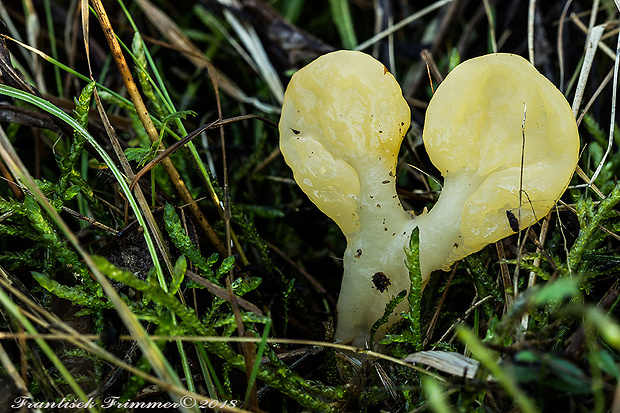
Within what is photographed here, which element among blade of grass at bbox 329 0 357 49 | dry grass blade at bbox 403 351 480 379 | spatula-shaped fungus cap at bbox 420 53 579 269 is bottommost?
dry grass blade at bbox 403 351 480 379

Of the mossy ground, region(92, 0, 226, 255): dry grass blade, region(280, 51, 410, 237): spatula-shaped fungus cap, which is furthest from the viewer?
region(92, 0, 226, 255): dry grass blade

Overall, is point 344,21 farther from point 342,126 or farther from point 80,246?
point 80,246

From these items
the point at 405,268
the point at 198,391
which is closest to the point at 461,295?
the point at 405,268

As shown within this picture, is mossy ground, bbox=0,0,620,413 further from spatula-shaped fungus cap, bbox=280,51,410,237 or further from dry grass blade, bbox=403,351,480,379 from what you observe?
spatula-shaped fungus cap, bbox=280,51,410,237

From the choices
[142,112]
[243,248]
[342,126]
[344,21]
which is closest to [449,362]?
[342,126]

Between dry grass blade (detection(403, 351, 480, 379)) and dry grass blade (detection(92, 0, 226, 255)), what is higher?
dry grass blade (detection(92, 0, 226, 255))

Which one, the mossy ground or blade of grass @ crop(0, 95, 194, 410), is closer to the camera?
blade of grass @ crop(0, 95, 194, 410)

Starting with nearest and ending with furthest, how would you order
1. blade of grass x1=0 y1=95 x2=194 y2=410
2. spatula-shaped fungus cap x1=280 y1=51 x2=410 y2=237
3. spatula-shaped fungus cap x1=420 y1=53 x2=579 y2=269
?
blade of grass x1=0 y1=95 x2=194 y2=410
spatula-shaped fungus cap x1=420 y1=53 x2=579 y2=269
spatula-shaped fungus cap x1=280 y1=51 x2=410 y2=237

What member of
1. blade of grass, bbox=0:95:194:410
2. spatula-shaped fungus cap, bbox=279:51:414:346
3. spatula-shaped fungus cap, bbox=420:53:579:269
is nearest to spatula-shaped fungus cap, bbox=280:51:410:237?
spatula-shaped fungus cap, bbox=279:51:414:346
